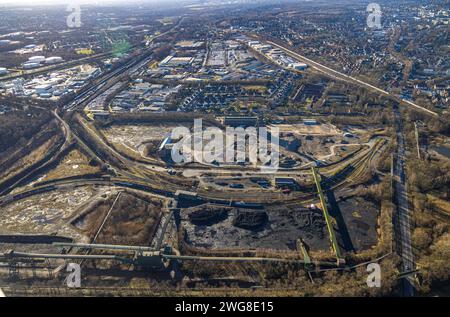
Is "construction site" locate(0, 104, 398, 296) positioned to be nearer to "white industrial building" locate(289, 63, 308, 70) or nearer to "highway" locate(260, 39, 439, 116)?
"highway" locate(260, 39, 439, 116)

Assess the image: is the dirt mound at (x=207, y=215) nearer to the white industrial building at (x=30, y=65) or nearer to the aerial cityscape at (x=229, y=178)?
the aerial cityscape at (x=229, y=178)

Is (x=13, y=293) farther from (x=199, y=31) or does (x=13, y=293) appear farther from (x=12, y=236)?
(x=199, y=31)

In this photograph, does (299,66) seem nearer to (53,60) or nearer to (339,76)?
(339,76)

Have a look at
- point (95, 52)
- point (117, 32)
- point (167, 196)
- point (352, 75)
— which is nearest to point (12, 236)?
point (167, 196)

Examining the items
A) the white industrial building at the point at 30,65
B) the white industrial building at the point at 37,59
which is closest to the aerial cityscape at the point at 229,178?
the white industrial building at the point at 30,65

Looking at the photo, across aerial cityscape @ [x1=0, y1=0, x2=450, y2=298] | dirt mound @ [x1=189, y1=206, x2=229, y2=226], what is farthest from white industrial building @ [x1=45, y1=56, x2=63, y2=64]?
dirt mound @ [x1=189, y1=206, x2=229, y2=226]

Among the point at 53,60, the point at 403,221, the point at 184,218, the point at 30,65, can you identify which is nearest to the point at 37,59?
the point at 53,60
